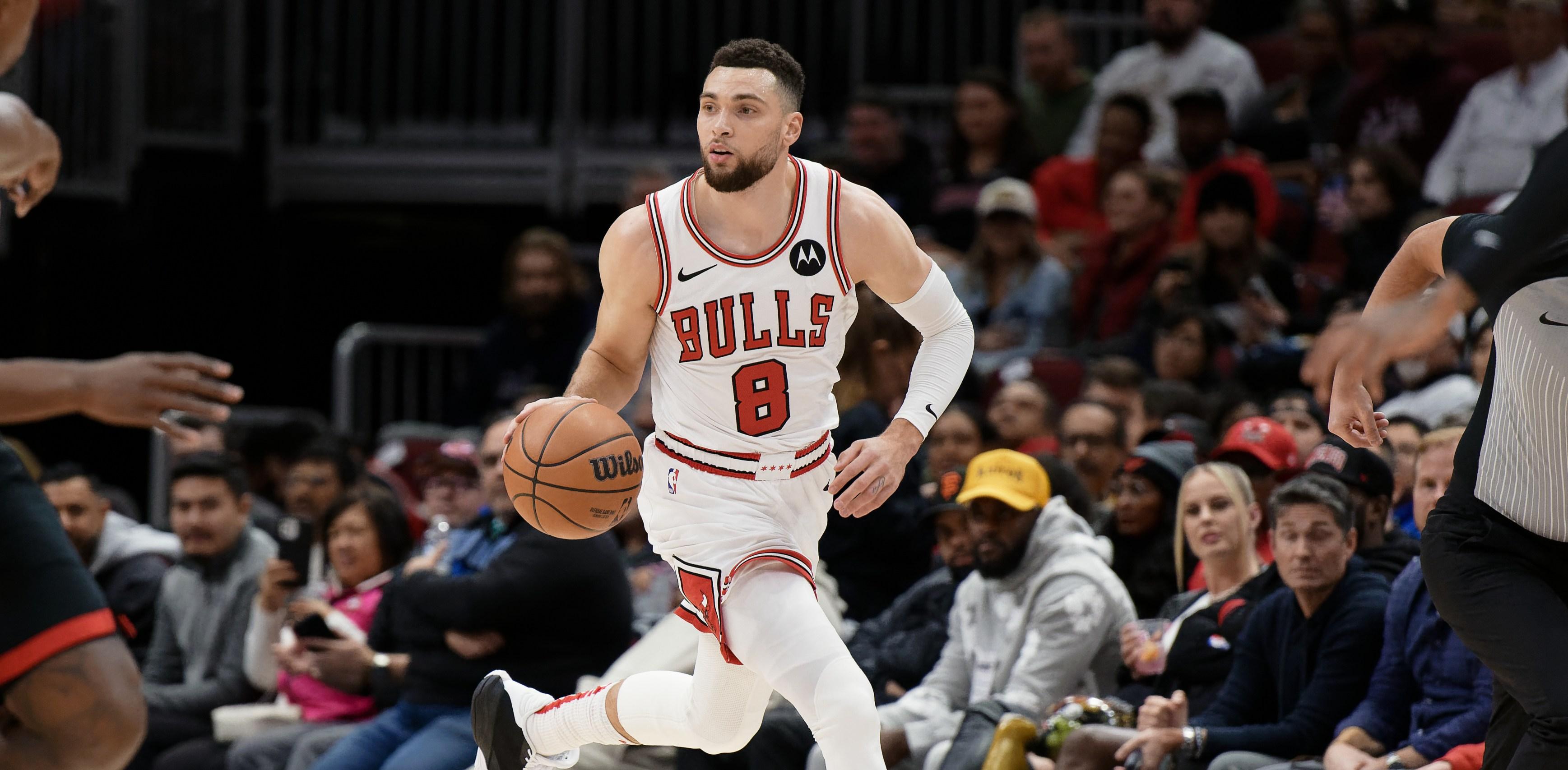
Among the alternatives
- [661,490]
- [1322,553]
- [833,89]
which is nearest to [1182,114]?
[833,89]

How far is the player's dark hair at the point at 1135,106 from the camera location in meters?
11.6

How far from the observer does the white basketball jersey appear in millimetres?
5230

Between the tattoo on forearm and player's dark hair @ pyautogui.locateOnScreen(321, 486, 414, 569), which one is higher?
the tattoo on forearm

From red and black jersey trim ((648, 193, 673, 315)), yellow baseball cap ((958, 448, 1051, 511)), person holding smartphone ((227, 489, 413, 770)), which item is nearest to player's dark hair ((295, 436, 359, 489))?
person holding smartphone ((227, 489, 413, 770))

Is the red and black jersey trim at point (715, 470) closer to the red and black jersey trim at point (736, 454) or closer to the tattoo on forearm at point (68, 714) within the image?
the red and black jersey trim at point (736, 454)

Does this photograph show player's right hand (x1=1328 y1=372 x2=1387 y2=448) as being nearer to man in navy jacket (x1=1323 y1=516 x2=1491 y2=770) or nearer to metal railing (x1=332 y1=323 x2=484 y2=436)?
man in navy jacket (x1=1323 y1=516 x2=1491 y2=770)

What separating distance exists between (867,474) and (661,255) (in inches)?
35.0

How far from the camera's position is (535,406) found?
5.15 meters

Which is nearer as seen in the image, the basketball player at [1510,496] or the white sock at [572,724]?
the basketball player at [1510,496]

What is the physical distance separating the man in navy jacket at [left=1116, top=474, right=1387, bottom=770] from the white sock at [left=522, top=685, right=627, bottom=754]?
1.80m

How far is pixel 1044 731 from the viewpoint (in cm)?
651

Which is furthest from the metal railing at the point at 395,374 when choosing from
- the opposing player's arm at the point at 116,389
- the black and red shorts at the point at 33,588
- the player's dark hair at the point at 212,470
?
the opposing player's arm at the point at 116,389

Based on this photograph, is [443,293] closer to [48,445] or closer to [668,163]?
[668,163]

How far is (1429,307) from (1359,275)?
6.52 m
